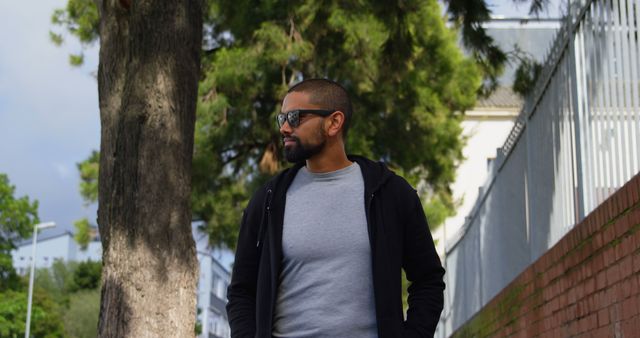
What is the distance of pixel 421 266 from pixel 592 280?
2252mm

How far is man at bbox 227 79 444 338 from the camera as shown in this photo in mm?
3383

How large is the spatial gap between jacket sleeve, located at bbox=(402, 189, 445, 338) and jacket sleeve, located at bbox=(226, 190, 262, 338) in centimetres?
48

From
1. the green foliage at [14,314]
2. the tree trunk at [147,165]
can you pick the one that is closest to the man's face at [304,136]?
the tree trunk at [147,165]

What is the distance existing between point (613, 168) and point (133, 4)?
Result: 3702mm

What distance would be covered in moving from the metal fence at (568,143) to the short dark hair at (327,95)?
212 centimetres

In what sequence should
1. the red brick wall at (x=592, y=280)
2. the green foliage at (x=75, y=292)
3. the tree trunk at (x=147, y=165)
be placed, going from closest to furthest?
the red brick wall at (x=592, y=280) → the tree trunk at (x=147, y=165) → the green foliage at (x=75, y=292)

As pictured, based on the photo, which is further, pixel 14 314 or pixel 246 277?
pixel 14 314

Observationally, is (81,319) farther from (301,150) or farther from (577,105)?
(301,150)

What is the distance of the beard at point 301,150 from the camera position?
3.58 metres

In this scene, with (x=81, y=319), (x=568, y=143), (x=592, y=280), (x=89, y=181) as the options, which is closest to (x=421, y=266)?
(x=592, y=280)

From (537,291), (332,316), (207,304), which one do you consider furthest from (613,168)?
(207,304)

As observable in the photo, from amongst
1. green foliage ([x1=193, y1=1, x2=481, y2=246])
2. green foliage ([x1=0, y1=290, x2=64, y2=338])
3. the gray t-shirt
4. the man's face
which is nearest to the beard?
the man's face

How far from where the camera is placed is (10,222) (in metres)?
47.7

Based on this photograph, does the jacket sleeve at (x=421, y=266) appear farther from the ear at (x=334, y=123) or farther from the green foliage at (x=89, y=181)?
the green foliage at (x=89, y=181)
